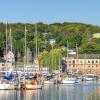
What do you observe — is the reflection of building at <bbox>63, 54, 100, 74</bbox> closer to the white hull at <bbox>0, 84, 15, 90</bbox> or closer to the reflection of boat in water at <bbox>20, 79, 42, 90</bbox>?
the reflection of boat in water at <bbox>20, 79, 42, 90</bbox>

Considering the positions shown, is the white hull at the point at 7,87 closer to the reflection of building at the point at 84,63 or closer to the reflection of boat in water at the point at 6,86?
the reflection of boat in water at the point at 6,86

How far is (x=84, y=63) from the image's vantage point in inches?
6122

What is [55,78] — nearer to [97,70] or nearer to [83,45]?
[97,70]

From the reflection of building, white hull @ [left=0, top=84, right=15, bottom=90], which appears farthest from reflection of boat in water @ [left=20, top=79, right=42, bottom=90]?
the reflection of building

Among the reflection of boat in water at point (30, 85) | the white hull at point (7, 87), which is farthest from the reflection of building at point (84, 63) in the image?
the white hull at point (7, 87)

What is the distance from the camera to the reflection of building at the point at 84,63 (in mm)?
152125

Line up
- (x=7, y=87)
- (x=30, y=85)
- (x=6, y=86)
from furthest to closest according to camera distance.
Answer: (x=30, y=85) → (x=7, y=87) → (x=6, y=86)

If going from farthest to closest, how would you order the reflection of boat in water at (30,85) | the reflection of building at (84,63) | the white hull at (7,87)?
the reflection of building at (84,63), the reflection of boat in water at (30,85), the white hull at (7,87)

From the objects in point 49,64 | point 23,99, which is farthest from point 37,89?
point 49,64

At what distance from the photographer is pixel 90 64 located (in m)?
157

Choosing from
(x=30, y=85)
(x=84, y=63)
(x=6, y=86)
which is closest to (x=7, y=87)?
(x=6, y=86)

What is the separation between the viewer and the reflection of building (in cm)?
15212

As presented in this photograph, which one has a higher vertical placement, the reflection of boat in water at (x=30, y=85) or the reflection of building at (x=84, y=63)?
the reflection of building at (x=84, y=63)

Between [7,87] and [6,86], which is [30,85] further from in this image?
[6,86]
